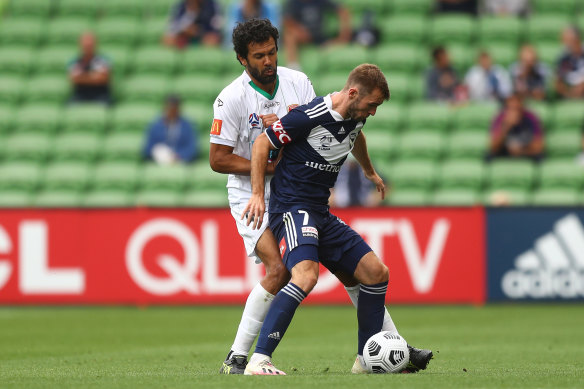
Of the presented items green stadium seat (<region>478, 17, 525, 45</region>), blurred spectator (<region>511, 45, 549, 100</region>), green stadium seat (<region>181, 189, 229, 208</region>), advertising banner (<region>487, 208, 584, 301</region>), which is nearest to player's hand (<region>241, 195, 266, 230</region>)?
advertising banner (<region>487, 208, 584, 301</region>)

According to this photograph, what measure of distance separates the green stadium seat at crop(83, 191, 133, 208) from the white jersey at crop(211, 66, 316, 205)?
28.8 ft

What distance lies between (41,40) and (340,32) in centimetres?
558

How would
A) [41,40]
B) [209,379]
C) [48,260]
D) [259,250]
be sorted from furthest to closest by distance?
1. [41,40]
2. [48,260]
3. [259,250]
4. [209,379]

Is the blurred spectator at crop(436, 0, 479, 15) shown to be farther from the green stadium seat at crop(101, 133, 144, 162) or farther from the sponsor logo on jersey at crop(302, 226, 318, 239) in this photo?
the sponsor logo on jersey at crop(302, 226, 318, 239)

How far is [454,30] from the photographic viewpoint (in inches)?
691

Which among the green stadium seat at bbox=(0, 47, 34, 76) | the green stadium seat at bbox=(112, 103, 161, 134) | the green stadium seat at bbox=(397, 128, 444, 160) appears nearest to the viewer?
the green stadium seat at bbox=(397, 128, 444, 160)

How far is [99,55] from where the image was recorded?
58.5ft

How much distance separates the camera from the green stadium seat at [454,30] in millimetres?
17562

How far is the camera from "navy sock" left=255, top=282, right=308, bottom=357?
20.8 feet

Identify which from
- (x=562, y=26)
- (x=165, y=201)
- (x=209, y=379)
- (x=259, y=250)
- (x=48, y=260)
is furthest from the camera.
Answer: (x=562, y=26)

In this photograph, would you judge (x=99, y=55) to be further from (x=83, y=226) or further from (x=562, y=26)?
(x=562, y=26)

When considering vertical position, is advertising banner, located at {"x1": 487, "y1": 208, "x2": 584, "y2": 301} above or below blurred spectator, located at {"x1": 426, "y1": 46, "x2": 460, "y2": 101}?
below

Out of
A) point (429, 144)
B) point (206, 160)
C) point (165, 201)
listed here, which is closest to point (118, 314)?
point (165, 201)

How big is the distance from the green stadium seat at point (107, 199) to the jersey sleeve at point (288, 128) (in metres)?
9.35
